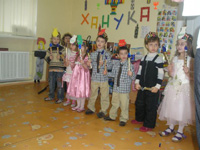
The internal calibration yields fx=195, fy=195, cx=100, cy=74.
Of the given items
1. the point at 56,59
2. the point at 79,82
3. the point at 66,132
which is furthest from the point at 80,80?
the point at 66,132

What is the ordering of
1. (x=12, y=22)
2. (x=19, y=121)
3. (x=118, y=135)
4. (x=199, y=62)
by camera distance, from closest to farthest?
(x=199, y=62) < (x=118, y=135) < (x=19, y=121) < (x=12, y=22)

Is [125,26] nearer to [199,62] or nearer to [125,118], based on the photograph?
[125,118]

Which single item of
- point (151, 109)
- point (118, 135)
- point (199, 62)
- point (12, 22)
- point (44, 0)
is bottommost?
point (118, 135)

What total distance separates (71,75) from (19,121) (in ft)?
3.44

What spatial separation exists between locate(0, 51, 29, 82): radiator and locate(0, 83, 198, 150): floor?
1295mm

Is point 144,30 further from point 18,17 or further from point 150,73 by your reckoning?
point 18,17

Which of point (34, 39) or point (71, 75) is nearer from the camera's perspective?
point (71, 75)

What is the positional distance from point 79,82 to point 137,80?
0.92 metres

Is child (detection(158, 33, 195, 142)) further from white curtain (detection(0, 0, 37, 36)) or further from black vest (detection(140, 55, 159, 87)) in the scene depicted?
white curtain (detection(0, 0, 37, 36))

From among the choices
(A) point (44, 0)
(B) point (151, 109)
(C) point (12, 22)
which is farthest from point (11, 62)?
(B) point (151, 109)

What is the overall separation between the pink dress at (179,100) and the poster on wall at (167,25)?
1444 mm

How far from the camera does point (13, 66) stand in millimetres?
4398

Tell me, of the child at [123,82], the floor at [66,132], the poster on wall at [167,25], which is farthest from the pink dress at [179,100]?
the poster on wall at [167,25]

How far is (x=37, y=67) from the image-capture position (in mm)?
4684
